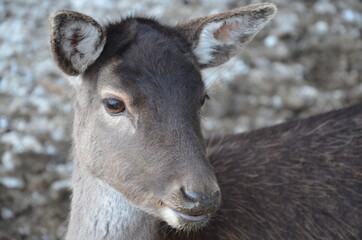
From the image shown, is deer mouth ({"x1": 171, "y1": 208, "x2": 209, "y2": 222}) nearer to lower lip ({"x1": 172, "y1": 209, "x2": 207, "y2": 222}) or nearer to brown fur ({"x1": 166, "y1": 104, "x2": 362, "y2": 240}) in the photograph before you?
lower lip ({"x1": 172, "y1": 209, "x2": 207, "y2": 222})

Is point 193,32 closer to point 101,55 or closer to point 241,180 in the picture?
point 101,55

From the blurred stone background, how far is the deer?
7.43ft

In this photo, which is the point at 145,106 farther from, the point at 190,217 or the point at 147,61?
the point at 190,217

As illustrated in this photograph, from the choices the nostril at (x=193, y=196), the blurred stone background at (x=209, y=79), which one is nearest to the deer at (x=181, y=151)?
the nostril at (x=193, y=196)

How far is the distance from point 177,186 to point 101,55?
1.27m

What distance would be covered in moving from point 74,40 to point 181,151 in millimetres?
1157

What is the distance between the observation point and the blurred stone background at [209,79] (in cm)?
768

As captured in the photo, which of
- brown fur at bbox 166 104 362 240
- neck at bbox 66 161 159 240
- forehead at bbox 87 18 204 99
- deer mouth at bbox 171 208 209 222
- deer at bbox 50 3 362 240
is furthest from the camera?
brown fur at bbox 166 104 362 240

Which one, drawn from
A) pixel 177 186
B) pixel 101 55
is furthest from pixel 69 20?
pixel 177 186

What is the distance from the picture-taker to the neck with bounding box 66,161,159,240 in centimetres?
507

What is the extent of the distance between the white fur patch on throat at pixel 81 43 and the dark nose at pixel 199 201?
131 cm

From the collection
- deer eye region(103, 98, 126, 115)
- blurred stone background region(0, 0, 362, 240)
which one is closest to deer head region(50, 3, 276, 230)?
deer eye region(103, 98, 126, 115)

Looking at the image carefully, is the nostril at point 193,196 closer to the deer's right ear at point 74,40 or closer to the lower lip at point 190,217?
the lower lip at point 190,217

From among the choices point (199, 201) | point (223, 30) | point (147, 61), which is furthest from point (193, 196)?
point (223, 30)
